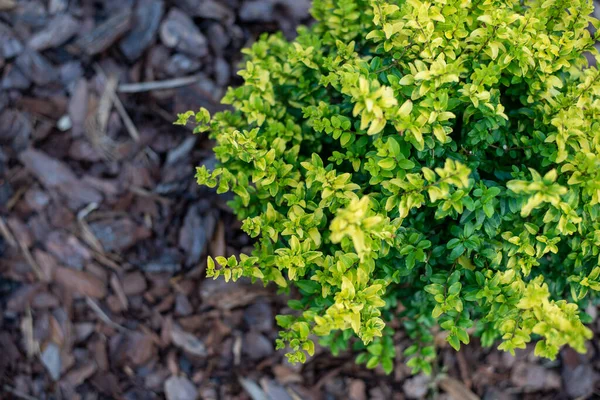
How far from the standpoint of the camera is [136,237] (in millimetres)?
4094

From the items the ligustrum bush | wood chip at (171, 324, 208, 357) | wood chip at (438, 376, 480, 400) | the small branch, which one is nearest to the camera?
the ligustrum bush

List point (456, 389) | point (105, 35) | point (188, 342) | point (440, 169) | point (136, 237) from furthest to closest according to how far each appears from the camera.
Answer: point (105, 35) < point (136, 237) < point (188, 342) < point (456, 389) < point (440, 169)

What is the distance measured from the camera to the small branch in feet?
14.4

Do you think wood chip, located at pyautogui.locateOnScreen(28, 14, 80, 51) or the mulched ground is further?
wood chip, located at pyautogui.locateOnScreen(28, 14, 80, 51)

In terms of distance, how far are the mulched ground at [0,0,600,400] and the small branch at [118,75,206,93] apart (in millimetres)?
11

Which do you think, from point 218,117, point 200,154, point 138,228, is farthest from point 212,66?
point 218,117

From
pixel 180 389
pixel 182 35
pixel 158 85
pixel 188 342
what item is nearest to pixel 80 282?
pixel 188 342

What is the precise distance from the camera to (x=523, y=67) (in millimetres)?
2402

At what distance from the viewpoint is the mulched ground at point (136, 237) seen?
3.88 meters

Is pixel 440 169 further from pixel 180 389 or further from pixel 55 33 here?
pixel 55 33

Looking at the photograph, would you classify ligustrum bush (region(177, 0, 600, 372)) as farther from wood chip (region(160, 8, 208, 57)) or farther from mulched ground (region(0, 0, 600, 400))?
wood chip (region(160, 8, 208, 57))

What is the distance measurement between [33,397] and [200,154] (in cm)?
202

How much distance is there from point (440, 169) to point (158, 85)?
2.89 metres

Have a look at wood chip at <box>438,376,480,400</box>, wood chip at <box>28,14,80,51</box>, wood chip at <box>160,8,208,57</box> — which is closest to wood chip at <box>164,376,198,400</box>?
wood chip at <box>438,376,480,400</box>
